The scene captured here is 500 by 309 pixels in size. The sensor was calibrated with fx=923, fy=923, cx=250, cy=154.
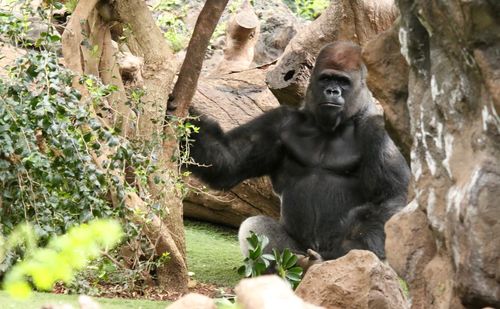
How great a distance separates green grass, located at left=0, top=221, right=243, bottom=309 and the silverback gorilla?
0.56 meters

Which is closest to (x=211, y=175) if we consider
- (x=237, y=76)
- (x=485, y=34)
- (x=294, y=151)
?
(x=294, y=151)

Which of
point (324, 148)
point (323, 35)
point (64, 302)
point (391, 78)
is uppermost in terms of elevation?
point (323, 35)

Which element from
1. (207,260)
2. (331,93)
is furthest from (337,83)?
(207,260)

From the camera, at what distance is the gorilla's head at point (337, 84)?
6.30 meters

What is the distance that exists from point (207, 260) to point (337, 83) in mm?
1924

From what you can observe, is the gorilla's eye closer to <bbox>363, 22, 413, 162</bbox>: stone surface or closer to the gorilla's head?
the gorilla's head

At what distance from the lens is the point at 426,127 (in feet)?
10.7

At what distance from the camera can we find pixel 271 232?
21.4 ft

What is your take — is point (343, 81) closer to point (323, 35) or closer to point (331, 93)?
point (331, 93)

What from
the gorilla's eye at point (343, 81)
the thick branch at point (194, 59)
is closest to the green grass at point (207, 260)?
the thick branch at point (194, 59)

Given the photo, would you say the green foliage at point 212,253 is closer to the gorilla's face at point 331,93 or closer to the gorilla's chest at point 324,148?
the gorilla's chest at point 324,148

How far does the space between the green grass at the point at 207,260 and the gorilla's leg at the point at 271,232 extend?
433mm

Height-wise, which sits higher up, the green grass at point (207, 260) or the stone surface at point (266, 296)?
the stone surface at point (266, 296)

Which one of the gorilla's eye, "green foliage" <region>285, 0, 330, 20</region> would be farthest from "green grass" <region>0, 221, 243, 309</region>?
"green foliage" <region>285, 0, 330, 20</region>
